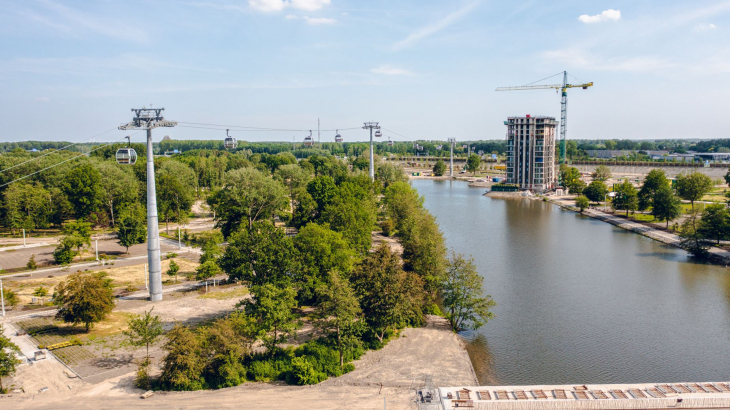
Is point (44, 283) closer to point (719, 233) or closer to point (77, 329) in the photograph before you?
point (77, 329)

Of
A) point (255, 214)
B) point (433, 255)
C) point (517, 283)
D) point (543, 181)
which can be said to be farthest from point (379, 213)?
point (543, 181)

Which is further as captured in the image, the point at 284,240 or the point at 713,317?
the point at 713,317

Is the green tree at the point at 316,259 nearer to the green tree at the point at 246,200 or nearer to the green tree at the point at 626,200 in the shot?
the green tree at the point at 246,200

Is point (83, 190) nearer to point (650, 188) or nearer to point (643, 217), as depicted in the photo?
point (643, 217)

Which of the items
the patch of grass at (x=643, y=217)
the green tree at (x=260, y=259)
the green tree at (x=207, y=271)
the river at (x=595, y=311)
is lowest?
the river at (x=595, y=311)

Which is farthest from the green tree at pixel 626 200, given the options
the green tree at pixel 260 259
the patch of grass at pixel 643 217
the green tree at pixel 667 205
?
the green tree at pixel 260 259

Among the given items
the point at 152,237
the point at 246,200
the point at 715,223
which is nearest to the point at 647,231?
the point at 715,223
